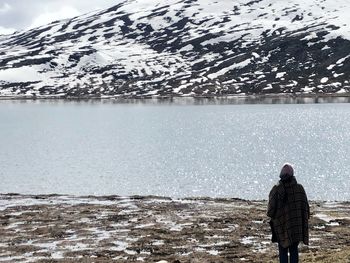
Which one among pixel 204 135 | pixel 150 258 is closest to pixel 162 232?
pixel 150 258

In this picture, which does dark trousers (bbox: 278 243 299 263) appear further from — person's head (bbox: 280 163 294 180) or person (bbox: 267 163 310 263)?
person's head (bbox: 280 163 294 180)

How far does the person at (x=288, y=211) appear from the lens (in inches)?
639

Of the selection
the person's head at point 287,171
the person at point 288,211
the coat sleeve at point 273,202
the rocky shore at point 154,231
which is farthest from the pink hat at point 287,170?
the rocky shore at point 154,231

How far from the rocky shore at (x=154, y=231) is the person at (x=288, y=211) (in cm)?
455

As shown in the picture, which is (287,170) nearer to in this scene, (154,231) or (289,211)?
(289,211)

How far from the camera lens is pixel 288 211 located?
16.4m

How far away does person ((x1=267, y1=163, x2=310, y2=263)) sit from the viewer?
53.2 ft

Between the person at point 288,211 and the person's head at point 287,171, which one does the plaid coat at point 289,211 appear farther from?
the person's head at point 287,171

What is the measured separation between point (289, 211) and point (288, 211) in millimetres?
30

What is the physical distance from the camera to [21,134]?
11719cm

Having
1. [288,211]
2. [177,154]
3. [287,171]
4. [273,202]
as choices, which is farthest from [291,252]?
[177,154]

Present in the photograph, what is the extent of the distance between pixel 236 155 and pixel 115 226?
4699 cm

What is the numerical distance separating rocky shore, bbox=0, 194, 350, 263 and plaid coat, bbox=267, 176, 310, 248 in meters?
4.56

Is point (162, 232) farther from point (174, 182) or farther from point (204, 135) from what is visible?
point (204, 135)
